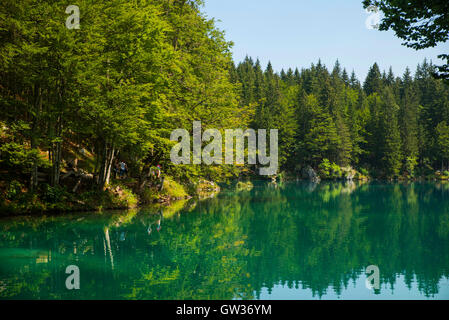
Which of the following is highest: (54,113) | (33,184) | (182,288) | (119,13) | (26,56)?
(119,13)

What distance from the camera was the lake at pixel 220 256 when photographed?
32.4 ft

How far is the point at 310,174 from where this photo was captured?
220ft

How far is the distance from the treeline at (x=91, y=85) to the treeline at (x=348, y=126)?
1601 inches

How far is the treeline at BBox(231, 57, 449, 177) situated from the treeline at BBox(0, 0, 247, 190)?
40.7 meters

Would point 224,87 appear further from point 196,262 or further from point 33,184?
point 196,262

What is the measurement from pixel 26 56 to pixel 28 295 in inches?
536

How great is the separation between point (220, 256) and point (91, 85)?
11615mm

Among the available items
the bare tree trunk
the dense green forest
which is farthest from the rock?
the bare tree trunk

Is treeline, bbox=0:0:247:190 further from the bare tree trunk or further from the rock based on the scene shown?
the rock

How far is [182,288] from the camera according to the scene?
10.0m

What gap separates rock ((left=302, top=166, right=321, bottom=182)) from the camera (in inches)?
2618

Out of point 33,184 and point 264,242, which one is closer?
point 264,242

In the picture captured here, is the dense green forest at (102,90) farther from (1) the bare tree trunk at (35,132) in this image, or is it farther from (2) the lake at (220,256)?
(2) the lake at (220,256)
